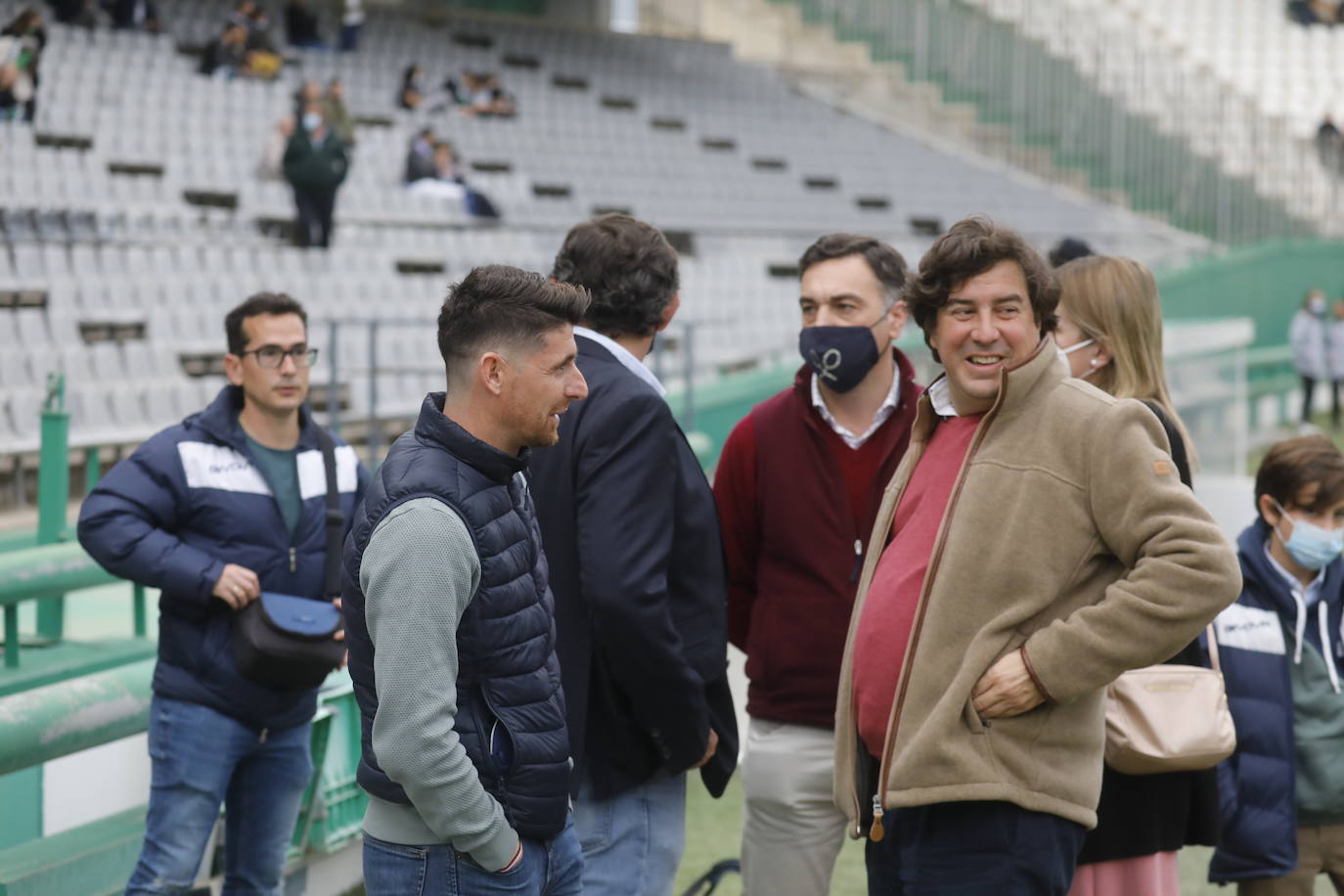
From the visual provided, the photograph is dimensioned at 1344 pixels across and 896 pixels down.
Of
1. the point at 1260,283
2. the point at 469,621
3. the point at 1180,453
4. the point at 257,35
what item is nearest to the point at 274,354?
the point at 469,621

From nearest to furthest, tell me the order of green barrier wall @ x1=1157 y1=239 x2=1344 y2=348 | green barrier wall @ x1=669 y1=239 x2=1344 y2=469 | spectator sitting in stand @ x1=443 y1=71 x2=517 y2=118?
green barrier wall @ x1=669 y1=239 x2=1344 y2=469
green barrier wall @ x1=1157 y1=239 x2=1344 y2=348
spectator sitting in stand @ x1=443 y1=71 x2=517 y2=118

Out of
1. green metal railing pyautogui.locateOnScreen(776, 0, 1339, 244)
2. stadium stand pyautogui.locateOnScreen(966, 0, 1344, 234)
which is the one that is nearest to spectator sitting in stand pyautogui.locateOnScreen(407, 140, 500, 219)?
green metal railing pyautogui.locateOnScreen(776, 0, 1339, 244)

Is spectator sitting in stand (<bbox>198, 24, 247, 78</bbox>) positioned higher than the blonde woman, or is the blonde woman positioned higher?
spectator sitting in stand (<bbox>198, 24, 247, 78</bbox>)

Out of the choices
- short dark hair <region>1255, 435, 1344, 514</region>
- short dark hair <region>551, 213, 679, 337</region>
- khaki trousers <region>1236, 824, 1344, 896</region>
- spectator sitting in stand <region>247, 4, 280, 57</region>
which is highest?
spectator sitting in stand <region>247, 4, 280, 57</region>

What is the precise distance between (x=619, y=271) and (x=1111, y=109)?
72.0 ft

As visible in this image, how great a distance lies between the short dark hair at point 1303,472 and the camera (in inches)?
135

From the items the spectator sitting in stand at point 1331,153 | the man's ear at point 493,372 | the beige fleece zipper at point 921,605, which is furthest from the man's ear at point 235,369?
the spectator sitting in stand at point 1331,153

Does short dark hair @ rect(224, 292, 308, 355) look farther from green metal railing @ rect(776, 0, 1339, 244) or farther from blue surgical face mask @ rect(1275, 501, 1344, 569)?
green metal railing @ rect(776, 0, 1339, 244)

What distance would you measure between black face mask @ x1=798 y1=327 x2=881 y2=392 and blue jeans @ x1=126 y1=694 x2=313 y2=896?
1419 mm

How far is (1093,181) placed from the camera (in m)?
23.1

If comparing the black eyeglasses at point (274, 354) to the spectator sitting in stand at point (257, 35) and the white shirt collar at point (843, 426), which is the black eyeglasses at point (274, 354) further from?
the spectator sitting in stand at point (257, 35)

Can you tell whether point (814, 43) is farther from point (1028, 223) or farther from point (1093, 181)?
point (1028, 223)

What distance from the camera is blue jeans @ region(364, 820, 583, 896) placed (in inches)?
88.4

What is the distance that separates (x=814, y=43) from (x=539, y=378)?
2556 cm
